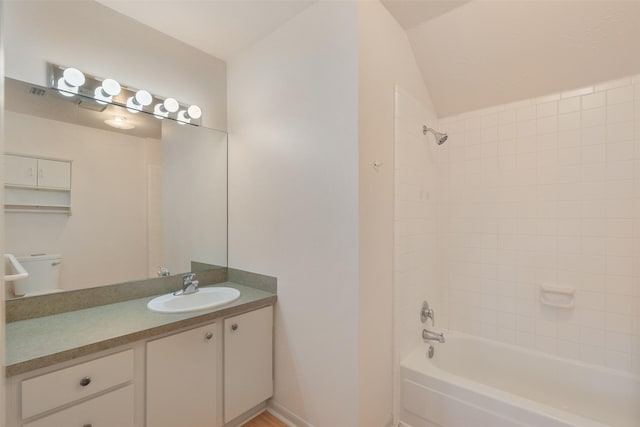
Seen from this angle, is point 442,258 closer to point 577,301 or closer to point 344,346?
point 577,301

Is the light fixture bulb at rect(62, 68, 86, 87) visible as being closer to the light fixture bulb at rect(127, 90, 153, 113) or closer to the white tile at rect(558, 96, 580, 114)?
the light fixture bulb at rect(127, 90, 153, 113)

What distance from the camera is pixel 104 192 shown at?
1.76 metres

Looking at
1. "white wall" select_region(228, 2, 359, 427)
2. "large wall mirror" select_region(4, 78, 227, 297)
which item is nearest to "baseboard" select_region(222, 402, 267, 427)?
"white wall" select_region(228, 2, 359, 427)

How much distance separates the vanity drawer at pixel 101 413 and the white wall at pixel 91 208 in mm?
700

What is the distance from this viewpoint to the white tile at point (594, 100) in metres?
1.80

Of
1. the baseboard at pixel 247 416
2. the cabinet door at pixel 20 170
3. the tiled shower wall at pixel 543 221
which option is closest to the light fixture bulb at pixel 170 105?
the cabinet door at pixel 20 170

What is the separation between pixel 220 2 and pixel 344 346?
2145 millimetres

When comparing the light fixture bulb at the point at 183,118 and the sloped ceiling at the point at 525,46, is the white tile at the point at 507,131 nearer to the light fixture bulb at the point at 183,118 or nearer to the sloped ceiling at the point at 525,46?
the sloped ceiling at the point at 525,46

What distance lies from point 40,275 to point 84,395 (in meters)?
0.74

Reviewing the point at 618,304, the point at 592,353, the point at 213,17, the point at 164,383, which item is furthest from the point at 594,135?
the point at 164,383

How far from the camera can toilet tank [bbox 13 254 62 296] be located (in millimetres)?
1474

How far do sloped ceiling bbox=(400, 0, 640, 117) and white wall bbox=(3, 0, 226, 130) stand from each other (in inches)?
61.5

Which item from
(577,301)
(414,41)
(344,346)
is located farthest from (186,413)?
(414,41)

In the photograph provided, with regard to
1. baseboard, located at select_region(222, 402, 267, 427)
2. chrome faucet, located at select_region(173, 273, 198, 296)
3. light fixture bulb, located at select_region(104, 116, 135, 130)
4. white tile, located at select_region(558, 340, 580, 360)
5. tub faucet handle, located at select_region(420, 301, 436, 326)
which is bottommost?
baseboard, located at select_region(222, 402, 267, 427)
